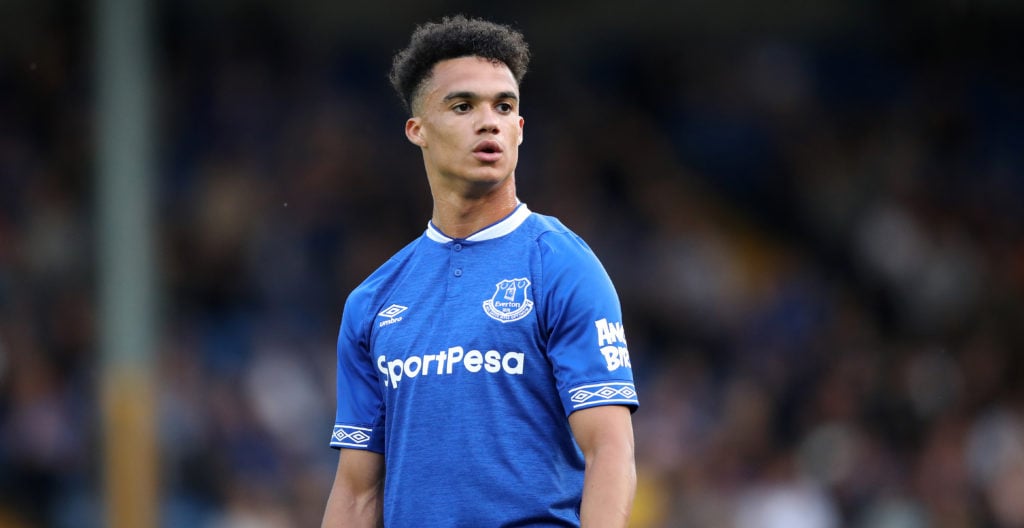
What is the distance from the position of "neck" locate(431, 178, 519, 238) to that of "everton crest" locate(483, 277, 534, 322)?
0.23 meters

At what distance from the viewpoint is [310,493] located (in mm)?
9984

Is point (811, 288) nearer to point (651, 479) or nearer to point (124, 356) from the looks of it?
point (651, 479)

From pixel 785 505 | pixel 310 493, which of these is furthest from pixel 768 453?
pixel 310 493

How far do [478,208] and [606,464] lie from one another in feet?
2.66

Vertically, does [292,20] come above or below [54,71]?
above

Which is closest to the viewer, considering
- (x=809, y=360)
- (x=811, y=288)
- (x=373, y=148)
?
(x=809, y=360)

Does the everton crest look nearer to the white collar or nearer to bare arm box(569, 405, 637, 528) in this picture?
the white collar

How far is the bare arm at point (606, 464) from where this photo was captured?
3.44 metres

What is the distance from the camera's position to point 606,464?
137 inches

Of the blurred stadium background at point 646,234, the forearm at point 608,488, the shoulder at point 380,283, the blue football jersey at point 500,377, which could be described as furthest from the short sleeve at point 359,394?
the blurred stadium background at point 646,234

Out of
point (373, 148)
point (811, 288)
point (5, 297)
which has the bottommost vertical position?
point (5, 297)

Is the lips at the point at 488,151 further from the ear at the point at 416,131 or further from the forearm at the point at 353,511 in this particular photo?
the forearm at the point at 353,511

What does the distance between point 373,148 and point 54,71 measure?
265 cm

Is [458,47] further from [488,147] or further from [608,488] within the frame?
[608,488]
